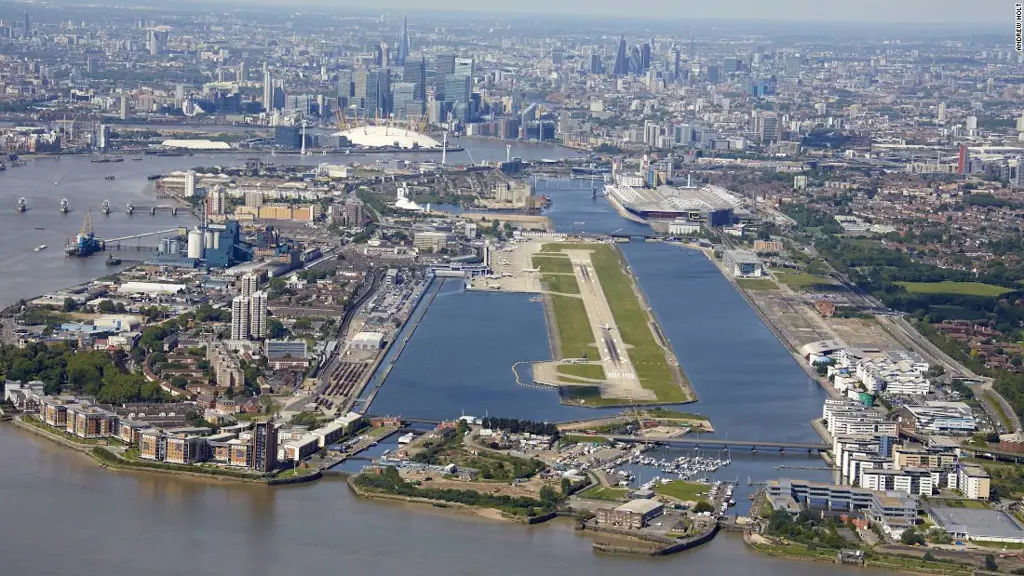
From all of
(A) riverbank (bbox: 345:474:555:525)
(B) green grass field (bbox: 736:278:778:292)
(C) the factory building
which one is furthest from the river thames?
(C) the factory building

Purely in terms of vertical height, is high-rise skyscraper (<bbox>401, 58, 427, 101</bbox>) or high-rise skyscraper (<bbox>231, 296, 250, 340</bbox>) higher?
high-rise skyscraper (<bbox>231, 296, 250, 340</bbox>)

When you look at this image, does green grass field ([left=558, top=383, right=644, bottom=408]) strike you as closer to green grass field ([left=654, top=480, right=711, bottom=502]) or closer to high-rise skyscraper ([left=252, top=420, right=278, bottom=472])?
green grass field ([left=654, top=480, right=711, bottom=502])

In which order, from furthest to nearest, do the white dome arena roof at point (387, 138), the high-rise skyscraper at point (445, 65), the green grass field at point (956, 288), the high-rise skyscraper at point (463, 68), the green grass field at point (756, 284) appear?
the high-rise skyscraper at point (445, 65)
the high-rise skyscraper at point (463, 68)
the white dome arena roof at point (387, 138)
the green grass field at point (956, 288)
the green grass field at point (756, 284)

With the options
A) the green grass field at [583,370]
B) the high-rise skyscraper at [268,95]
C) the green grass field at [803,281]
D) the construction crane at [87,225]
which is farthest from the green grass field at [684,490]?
the high-rise skyscraper at [268,95]

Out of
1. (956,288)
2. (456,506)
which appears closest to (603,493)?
(456,506)

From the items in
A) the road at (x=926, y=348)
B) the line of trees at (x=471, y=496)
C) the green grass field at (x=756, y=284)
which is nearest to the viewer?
the line of trees at (x=471, y=496)

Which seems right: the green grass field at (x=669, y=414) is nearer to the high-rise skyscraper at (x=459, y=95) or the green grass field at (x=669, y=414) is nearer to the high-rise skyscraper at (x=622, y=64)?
the high-rise skyscraper at (x=459, y=95)
